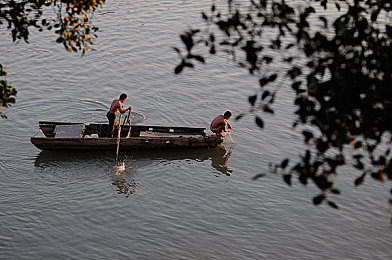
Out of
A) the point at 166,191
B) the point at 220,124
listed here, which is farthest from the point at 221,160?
the point at 166,191

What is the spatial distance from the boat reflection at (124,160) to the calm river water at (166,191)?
3cm

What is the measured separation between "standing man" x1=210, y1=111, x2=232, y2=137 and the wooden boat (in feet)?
0.76

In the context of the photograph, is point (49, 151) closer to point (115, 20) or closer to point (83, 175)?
point (83, 175)

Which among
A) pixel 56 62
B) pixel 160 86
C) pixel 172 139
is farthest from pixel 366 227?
pixel 56 62

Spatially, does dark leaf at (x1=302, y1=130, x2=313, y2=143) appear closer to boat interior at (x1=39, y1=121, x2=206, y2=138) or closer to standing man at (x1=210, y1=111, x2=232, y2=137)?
standing man at (x1=210, y1=111, x2=232, y2=137)

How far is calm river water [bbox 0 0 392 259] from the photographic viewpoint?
1198cm

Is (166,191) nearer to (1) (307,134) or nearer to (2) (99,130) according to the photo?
(2) (99,130)

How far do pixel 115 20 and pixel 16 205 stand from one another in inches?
633

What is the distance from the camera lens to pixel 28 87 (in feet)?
65.3

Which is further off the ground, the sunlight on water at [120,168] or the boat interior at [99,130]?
the boat interior at [99,130]

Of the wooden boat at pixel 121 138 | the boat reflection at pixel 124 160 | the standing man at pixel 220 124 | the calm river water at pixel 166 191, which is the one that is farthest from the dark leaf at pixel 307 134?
the wooden boat at pixel 121 138

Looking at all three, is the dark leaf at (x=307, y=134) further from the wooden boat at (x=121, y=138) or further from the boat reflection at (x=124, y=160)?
the wooden boat at (x=121, y=138)

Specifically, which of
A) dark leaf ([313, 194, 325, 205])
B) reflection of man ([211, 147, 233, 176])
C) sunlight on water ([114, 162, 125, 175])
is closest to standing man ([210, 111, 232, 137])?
reflection of man ([211, 147, 233, 176])

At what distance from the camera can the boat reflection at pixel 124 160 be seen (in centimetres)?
1465
